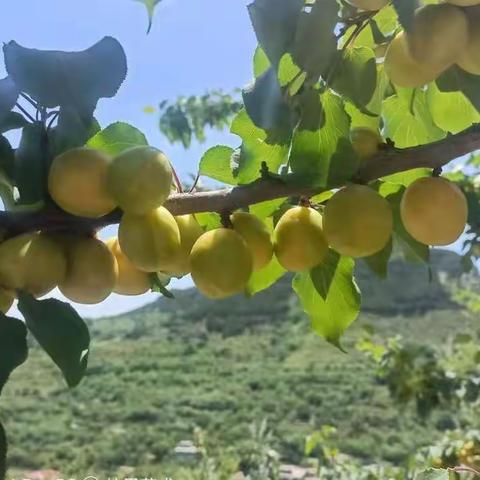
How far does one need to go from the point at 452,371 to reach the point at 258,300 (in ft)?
33.3

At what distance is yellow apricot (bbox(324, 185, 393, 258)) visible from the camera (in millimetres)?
522

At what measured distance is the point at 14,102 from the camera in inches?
20.6

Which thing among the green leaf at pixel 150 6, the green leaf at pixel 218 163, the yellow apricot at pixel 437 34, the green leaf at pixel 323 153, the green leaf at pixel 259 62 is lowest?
the green leaf at pixel 323 153

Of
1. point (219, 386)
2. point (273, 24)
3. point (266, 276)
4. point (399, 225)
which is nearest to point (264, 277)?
point (266, 276)

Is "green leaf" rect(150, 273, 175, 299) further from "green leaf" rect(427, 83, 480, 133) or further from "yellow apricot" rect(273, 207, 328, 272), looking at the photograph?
"green leaf" rect(427, 83, 480, 133)

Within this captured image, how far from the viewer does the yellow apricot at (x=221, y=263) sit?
0.53m

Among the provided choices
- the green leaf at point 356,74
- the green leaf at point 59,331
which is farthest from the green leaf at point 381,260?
the green leaf at point 59,331

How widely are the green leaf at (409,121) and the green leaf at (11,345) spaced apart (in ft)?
1.00

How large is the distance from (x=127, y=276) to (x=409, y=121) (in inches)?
9.3

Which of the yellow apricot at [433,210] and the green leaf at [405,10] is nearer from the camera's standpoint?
the green leaf at [405,10]

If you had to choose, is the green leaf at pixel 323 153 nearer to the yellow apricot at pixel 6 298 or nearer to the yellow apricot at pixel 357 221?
the yellow apricot at pixel 357 221

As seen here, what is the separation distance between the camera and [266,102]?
1.59 ft

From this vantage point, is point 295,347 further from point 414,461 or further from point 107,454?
point 414,461

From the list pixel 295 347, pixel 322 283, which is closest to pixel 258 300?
pixel 295 347
